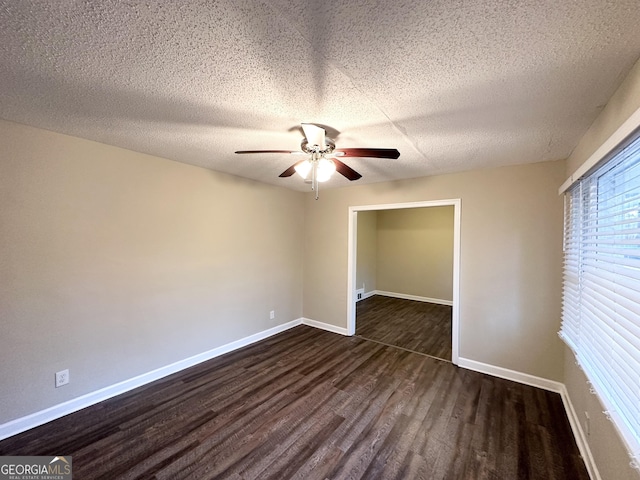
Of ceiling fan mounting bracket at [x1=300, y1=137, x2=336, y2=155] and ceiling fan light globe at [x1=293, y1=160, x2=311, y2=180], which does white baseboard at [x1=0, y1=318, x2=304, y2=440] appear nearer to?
ceiling fan light globe at [x1=293, y1=160, x2=311, y2=180]

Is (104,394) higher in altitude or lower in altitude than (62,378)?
lower

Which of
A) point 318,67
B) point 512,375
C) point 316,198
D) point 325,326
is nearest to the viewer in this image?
point 318,67

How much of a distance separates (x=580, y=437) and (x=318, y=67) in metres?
3.05

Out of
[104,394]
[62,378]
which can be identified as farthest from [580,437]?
[62,378]

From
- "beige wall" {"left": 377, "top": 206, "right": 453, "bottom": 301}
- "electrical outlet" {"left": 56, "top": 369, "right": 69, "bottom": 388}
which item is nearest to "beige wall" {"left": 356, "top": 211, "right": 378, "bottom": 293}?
Result: "beige wall" {"left": 377, "top": 206, "right": 453, "bottom": 301}

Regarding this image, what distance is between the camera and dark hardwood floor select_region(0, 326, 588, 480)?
165cm

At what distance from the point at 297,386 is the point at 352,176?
2.16 meters

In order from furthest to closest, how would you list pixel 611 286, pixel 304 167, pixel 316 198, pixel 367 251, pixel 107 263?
pixel 367 251, pixel 107 263, pixel 316 198, pixel 304 167, pixel 611 286

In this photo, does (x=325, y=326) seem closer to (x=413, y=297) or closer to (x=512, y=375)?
(x=512, y=375)

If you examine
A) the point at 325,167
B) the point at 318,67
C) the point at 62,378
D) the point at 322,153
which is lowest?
the point at 62,378

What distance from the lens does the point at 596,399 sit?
158 centimetres

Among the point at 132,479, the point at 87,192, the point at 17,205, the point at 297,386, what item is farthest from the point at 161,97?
the point at 297,386

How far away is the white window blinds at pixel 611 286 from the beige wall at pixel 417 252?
373cm

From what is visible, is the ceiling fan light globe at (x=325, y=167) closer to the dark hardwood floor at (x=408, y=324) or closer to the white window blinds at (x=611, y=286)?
the white window blinds at (x=611, y=286)
